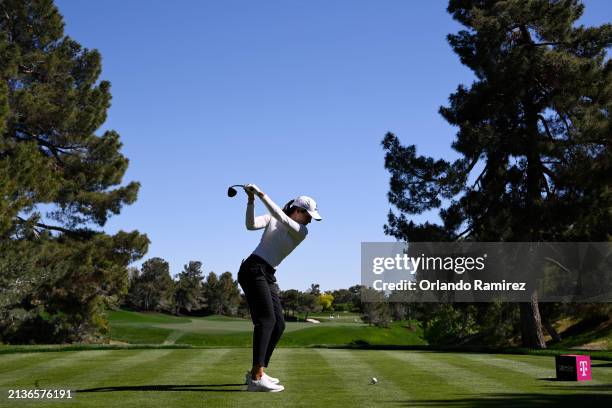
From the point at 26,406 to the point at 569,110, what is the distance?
1069 inches

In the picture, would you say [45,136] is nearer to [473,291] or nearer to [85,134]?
[85,134]

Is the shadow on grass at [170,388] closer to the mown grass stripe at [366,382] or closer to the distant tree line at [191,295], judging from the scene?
the mown grass stripe at [366,382]

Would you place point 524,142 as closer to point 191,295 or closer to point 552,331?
point 552,331

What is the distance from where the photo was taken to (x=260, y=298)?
26.1 ft

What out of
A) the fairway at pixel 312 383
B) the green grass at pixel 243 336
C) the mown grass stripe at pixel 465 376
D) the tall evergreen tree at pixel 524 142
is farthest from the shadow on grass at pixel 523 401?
the green grass at pixel 243 336

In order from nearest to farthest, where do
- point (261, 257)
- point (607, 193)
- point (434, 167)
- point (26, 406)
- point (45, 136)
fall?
point (26, 406)
point (261, 257)
point (607, 193)
point (434, 167)
point (45, 136)

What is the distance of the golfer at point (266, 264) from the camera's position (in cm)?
785

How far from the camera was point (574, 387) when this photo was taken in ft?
27.0

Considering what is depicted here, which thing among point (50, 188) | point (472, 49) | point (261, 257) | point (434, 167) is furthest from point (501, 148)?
point (261, 257)

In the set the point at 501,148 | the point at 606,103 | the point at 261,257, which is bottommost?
the point at 261,257

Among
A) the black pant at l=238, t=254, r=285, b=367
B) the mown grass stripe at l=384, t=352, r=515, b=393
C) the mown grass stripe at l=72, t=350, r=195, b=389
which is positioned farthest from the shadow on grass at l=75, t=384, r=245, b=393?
the mown grass stripe at l=384, t=352, r=515, b=393

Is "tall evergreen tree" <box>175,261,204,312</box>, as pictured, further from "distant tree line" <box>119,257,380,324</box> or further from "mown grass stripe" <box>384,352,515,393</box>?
"mown grass stripe" <box>384,352,515,393</box>

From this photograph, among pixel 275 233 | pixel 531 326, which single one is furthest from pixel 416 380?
pixel 531 326

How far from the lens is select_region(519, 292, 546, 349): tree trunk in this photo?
96.4 ft
